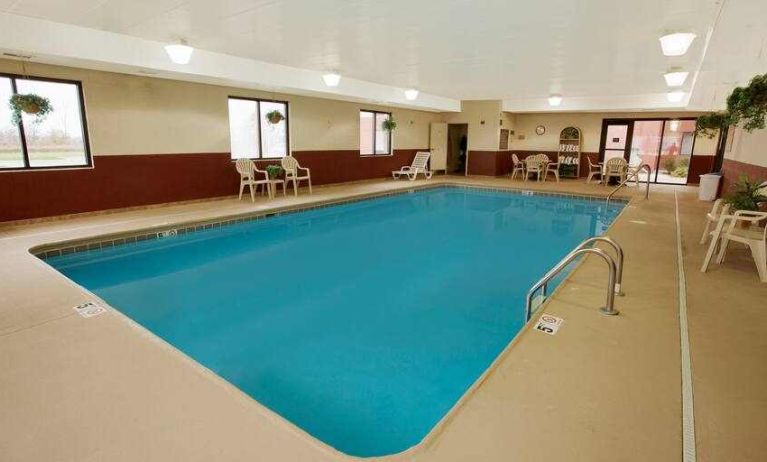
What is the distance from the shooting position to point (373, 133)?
11.2 metres

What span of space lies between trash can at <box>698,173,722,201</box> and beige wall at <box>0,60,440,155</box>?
26.4 feet

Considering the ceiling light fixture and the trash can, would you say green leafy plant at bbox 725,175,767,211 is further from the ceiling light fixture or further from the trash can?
the ceiling light fixture

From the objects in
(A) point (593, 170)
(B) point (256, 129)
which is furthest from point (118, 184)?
(A) point (593, 170)

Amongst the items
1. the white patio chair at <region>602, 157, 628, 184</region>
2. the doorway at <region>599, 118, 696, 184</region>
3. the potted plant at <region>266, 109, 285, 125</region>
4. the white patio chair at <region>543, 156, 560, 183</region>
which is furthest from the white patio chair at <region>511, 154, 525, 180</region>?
the potted plant at <region>266, 109, 285, 125</region>

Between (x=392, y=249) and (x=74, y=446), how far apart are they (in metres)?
4.15

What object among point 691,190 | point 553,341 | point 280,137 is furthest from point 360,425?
point 691,190

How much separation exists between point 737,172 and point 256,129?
839 cm

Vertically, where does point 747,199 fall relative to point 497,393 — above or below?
above

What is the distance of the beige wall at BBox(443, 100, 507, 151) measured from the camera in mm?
12097

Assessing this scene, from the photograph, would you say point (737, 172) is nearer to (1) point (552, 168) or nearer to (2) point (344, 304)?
(1) point (552, 168)

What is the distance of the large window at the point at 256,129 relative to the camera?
786cm

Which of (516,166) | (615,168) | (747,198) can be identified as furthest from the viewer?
(516,166)

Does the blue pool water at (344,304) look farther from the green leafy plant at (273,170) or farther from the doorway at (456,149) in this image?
the doorway at (456,149)

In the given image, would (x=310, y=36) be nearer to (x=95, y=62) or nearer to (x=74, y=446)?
(x=95, y=62)
